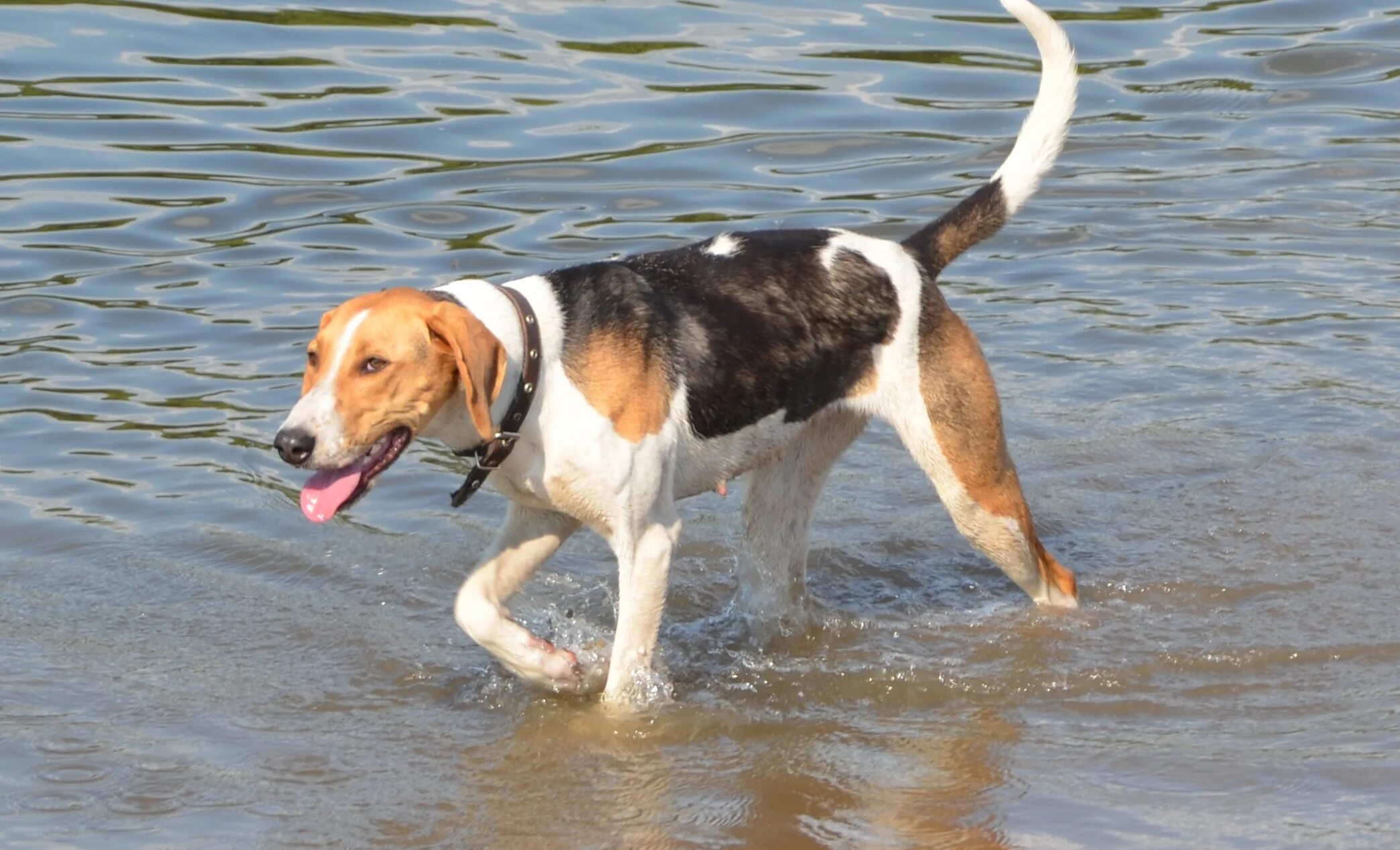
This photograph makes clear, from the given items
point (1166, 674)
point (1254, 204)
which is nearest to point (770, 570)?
point (1166, 674)

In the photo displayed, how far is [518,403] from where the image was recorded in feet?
20.0

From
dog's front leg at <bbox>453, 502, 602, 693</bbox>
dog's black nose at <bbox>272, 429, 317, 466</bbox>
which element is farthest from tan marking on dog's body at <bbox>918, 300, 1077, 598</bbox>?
dog's black nose at <bbox>272, 429, 317, 466</bbox>

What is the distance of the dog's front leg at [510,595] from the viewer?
21.7ft

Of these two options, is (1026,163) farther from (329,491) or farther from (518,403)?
(329,491)

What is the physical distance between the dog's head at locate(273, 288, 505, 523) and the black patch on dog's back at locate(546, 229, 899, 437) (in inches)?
26.5

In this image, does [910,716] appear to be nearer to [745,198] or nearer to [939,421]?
[939,421]

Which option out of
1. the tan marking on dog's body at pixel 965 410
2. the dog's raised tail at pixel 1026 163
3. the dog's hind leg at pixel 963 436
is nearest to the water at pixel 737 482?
the dog's hind leg at pixel 963 436

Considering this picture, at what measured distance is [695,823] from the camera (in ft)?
18.8

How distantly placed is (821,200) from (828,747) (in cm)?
708

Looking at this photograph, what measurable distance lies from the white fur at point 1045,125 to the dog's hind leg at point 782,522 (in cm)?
105

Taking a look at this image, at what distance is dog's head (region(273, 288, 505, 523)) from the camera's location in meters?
5.66

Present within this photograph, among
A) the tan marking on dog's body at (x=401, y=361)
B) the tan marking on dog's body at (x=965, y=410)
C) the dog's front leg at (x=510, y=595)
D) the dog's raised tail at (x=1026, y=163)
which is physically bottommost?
the dog's front leg at (x=510, y=595)

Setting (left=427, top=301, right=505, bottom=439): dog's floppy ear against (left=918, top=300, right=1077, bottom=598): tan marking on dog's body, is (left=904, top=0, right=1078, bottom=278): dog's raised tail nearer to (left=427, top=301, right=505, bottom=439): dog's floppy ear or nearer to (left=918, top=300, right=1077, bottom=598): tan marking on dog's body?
(left=918, top=300, right=1077, bottom=598): tan marking on dog's body

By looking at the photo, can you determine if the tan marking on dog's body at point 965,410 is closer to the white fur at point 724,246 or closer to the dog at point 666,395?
the dog at point 666,395
